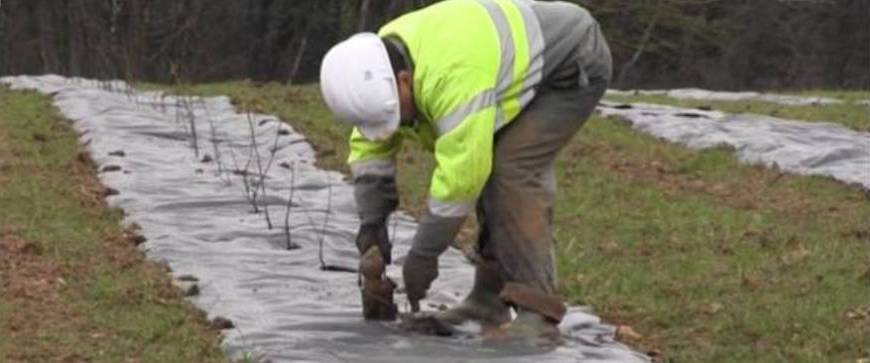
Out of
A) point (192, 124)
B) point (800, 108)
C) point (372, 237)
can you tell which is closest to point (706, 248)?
point (372, 237)

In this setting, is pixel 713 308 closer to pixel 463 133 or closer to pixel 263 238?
pixel 463 133

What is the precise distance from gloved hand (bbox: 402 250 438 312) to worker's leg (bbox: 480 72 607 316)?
236 mm

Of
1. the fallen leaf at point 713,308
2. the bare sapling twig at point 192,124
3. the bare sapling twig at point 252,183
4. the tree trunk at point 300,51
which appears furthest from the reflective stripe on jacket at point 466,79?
the tree trunk at point 300,51

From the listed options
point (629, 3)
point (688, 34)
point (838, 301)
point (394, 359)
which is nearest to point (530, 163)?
point (394, 359)

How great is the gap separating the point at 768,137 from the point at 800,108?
3.25 metres

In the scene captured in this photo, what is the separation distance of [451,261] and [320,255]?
1.72 ft

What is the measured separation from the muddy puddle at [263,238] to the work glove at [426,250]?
7.1 inches

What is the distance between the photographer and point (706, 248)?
7.63m

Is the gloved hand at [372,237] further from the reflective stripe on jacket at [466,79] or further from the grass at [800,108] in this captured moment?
the grass at [800,108]

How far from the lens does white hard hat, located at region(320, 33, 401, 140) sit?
508 centimetres

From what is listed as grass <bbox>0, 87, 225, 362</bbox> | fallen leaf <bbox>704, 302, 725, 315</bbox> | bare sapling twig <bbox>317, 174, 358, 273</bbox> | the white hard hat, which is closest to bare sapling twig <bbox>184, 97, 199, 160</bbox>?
grass <bbox>0, 87, 225, 362</bbox>

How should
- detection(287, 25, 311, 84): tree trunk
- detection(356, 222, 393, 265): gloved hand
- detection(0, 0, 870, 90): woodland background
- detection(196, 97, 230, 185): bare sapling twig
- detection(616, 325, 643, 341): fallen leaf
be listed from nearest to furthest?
detection(356, 222, 393, 265): gloved hand → detection(616, 325, 643, 341): fallen leaf → detection(196, 97, 230, 185): bare sapling twig → detection(0, 0, 870, 90): woodland background → detection(287, 25, 311, 84): tree trunk

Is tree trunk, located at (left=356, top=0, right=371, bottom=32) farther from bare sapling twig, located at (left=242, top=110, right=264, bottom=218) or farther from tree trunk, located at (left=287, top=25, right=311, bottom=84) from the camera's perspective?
bare sapling twig, located at (left=242, top=110, right=264, bottom=218)

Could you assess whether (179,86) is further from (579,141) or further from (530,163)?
(530,163)
